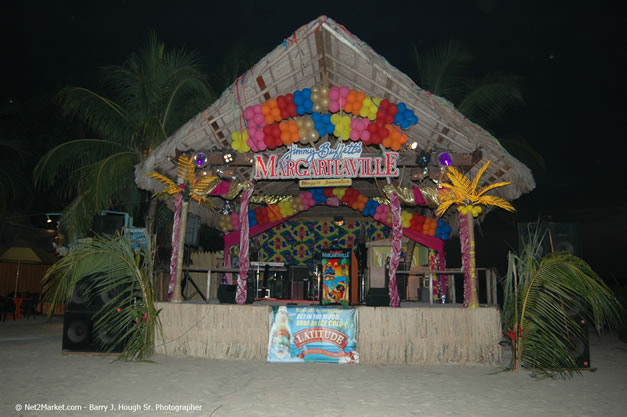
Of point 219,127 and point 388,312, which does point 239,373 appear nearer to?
point 388,312

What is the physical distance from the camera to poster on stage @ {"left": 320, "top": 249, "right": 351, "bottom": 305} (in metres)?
Result: 9.11

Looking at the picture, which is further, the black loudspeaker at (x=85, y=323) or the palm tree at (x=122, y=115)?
the palm tree at (x=122, y=115)

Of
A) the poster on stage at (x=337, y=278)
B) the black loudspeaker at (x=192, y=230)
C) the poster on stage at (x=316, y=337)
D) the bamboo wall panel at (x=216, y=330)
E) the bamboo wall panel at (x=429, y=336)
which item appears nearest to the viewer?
the bamboo wall panel at (x=429, y=336)

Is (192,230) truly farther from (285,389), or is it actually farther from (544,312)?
(544,312)

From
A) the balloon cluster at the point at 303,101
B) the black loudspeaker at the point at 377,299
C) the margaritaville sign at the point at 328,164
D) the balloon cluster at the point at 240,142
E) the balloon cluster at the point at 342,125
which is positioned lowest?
the black loudspeaker at the point at 377,299

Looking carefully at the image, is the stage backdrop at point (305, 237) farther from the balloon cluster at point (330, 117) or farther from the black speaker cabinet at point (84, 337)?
the black speaker cabinet at point (84, 337)

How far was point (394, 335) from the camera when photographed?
23.0 feet

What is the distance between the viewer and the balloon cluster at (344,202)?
11398 mm

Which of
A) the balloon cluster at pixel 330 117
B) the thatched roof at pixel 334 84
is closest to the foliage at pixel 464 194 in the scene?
the thatched roof at pixel 334 84

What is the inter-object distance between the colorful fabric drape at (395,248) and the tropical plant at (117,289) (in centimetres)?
403

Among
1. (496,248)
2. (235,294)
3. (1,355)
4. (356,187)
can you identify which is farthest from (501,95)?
(496,248)

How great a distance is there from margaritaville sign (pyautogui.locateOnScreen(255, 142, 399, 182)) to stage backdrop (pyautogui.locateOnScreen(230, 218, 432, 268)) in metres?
6.16

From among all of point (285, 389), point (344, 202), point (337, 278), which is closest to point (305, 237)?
point (344, 202)

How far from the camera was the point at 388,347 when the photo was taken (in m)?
7.00
